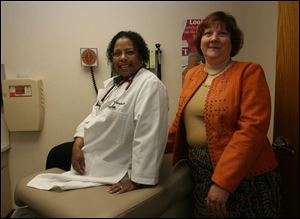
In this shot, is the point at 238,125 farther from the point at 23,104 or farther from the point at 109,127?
the point at 23,104

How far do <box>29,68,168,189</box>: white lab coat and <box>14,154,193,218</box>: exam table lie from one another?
0.04m

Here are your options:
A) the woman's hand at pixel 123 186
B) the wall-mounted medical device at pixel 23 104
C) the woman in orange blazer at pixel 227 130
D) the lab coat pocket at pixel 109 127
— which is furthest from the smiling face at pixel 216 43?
the wall-mounted medical device at pixel 23 104

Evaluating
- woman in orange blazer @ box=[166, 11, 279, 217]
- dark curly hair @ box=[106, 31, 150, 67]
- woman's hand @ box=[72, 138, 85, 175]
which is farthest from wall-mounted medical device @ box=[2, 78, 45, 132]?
woman in orange blazer @ box=[166, 11, 279, 217]

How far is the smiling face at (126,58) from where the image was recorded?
81 cm

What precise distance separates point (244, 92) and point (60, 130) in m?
0.66

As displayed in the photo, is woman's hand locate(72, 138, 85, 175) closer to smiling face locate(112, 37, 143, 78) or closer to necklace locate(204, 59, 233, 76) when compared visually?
smiling face locate(112, 37, 143, 78)

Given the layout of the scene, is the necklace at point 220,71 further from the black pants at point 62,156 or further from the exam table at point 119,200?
the black pants at point 62,156

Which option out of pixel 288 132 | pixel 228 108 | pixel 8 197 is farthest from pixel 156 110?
pixel 8 197

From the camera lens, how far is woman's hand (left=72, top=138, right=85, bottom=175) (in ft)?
2.83

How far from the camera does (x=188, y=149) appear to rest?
0.89 metres

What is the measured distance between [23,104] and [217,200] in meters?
0.73

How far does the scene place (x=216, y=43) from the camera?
0.77 meters

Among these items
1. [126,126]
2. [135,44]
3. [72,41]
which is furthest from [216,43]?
[72,41]

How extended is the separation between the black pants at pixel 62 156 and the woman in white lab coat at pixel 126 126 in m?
0.03
